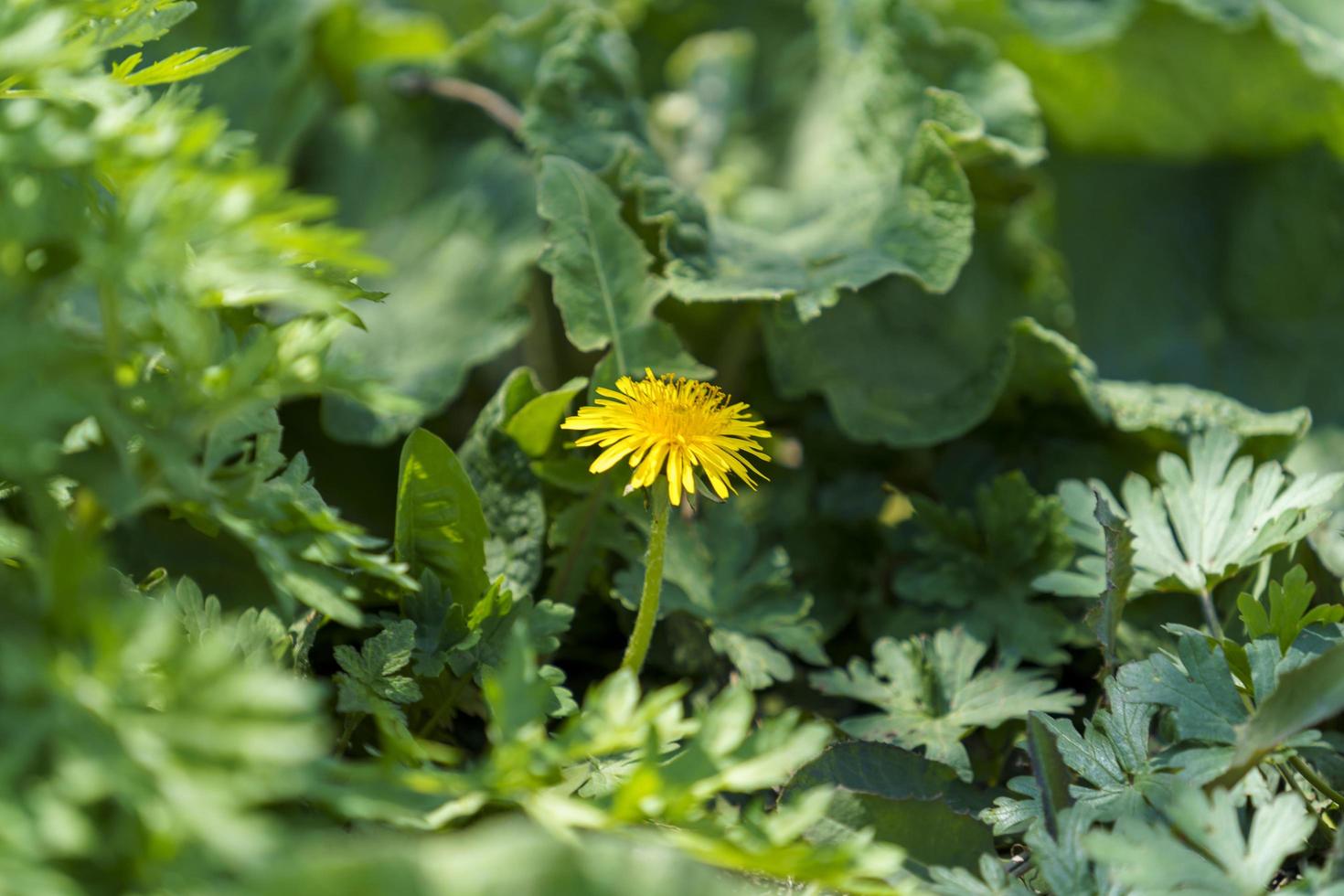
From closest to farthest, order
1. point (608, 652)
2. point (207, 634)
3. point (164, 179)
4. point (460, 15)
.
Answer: point (164, 179), point (207, 634), point (608, 652), point (460, 15)

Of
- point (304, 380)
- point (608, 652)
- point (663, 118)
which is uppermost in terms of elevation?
point (304, 380)

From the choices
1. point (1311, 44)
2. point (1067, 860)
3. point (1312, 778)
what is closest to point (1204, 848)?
point (1067, 860)

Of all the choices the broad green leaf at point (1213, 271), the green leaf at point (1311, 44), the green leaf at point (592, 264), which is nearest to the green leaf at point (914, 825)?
the green leaf at point (592, 264)

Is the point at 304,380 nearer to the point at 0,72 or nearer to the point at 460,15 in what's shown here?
the point at 0,72

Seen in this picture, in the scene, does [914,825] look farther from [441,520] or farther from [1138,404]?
[1138,404]

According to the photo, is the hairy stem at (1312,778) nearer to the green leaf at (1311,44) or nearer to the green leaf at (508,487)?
the green leaf at (508,487)

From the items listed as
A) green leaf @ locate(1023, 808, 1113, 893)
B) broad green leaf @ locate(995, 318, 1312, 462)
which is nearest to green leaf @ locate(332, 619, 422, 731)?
green leaf @ locate(1023, 808, 1113, 893)

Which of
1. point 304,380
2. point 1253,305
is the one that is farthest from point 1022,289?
point 304,380

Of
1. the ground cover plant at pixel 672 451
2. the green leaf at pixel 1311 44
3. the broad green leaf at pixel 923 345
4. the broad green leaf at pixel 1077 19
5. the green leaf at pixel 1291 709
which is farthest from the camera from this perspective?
the broad green leaf at pixel 1077 19
